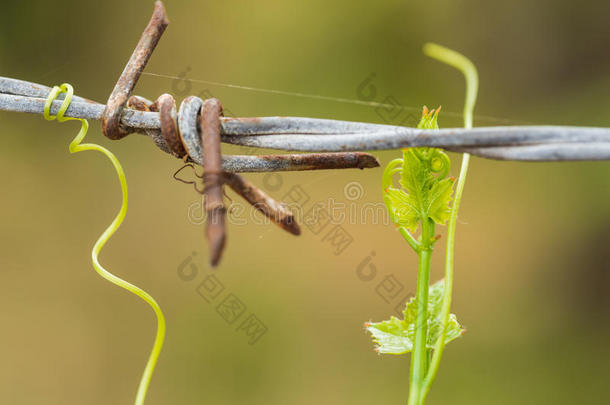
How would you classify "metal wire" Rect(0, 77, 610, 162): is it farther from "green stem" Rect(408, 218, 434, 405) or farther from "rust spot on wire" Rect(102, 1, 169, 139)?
"green stem" Rect(408, 218, 434, 405)

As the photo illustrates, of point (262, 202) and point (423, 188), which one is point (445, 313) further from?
point (262, 202)

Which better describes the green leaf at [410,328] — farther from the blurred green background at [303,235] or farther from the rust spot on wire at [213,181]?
the blurred green background at [303,235]

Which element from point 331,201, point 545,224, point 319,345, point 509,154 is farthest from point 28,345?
point 545,224

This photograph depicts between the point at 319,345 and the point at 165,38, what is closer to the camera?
the point at 319,345

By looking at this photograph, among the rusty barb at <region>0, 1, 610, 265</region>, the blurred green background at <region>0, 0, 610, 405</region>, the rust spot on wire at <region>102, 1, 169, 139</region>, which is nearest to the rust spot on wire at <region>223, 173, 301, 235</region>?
the rusty barb at <region>0, 1, 610, 265</region>

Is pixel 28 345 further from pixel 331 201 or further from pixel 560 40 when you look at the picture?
pixel 560 40

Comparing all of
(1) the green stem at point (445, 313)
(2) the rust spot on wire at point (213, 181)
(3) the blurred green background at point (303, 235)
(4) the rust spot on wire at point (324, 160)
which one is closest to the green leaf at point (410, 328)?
(1) the green stem at point (445, 313)
